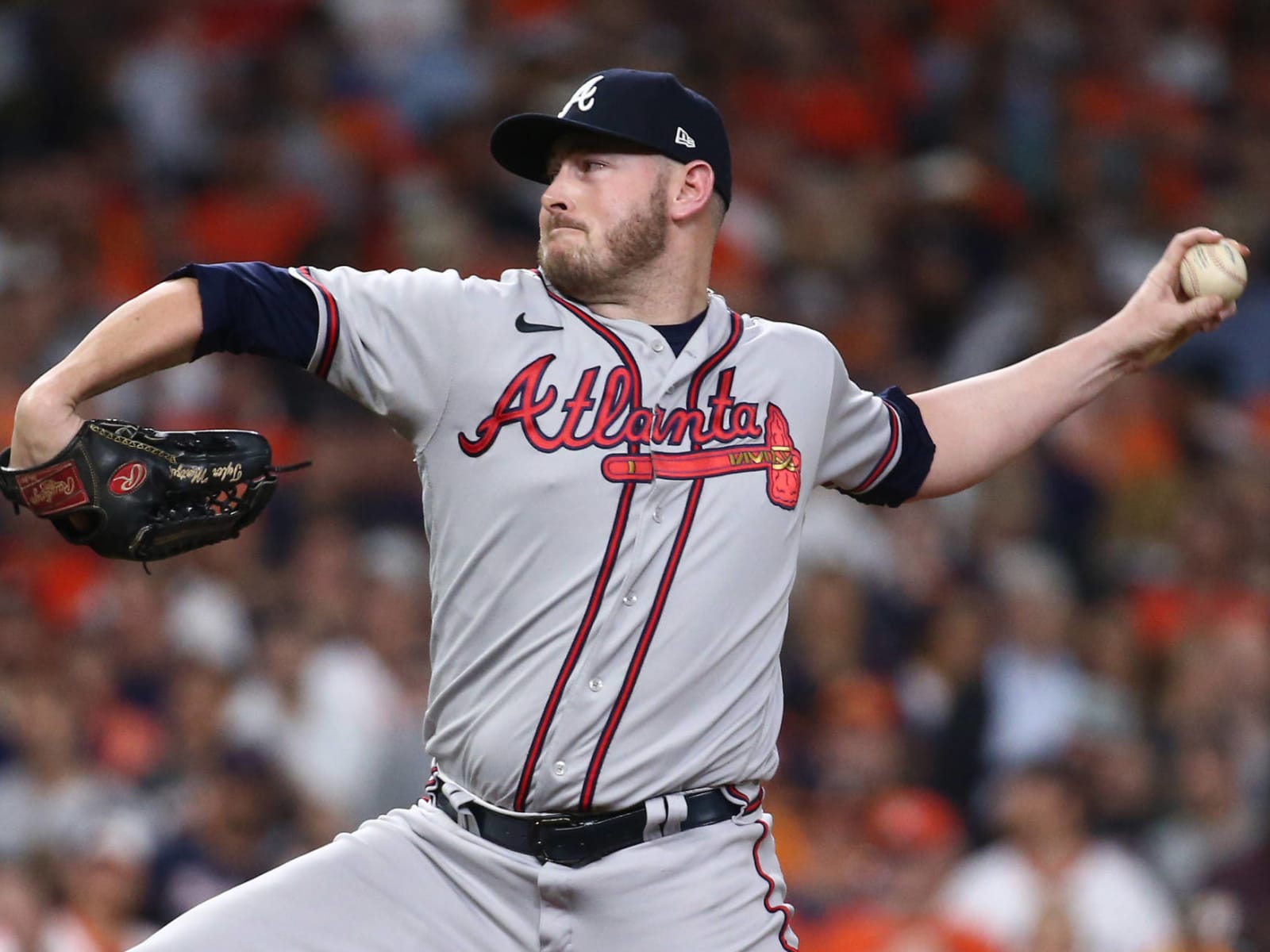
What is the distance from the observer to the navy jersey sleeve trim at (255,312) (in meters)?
2.91

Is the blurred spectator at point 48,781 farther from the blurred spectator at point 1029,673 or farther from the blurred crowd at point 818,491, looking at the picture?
the blurred spectator at point 1029,673

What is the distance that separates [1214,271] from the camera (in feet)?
12.0

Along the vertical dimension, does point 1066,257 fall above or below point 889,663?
above

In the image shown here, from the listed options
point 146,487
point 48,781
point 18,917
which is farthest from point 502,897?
point 48,781

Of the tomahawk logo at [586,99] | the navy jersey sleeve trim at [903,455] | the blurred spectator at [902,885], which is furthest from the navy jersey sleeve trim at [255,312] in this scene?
the blurred spectator at [902,885]

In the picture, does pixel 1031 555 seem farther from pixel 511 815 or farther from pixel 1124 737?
pixel 511 815

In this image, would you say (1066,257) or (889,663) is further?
(1066,257)

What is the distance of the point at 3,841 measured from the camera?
6.09 metres

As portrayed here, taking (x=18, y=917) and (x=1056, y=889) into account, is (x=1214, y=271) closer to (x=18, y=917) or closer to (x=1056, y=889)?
(x=1056, y=889)

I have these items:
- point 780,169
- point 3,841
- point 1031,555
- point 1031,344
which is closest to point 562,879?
point 3,841

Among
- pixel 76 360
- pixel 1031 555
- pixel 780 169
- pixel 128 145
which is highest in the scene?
pixel 128 145

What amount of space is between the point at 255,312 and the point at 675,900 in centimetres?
118

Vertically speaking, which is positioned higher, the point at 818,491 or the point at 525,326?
the point at 525,326

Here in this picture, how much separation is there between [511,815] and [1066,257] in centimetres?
604
